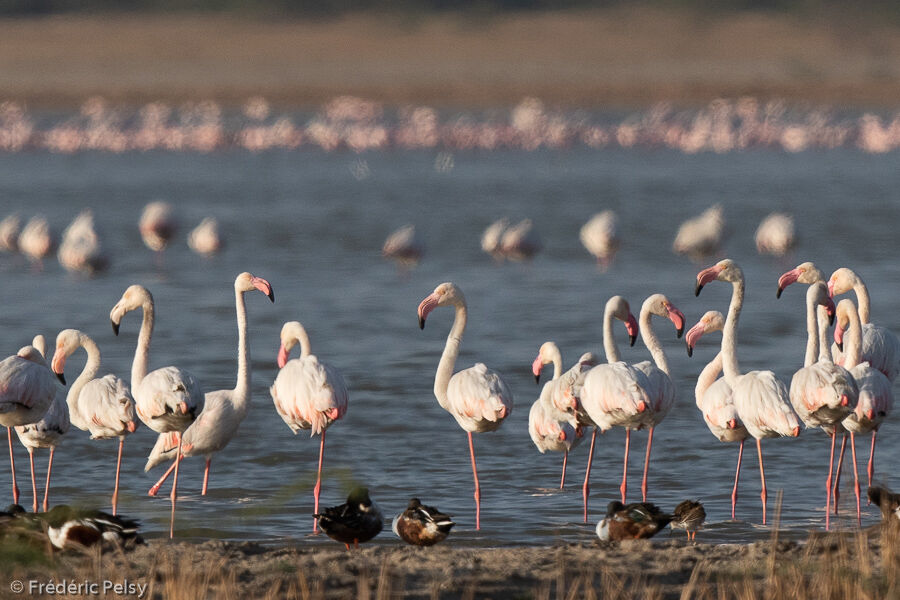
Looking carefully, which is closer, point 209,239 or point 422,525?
point 422,525

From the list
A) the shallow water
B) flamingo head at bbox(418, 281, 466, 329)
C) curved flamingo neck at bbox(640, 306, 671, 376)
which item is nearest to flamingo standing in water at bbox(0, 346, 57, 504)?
the shallow water

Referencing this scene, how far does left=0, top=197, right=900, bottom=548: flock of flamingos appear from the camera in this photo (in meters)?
7.46

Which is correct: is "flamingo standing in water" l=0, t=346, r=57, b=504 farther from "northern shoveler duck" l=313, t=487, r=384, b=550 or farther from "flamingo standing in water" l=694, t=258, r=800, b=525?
"flamingo standing in water" l=694, t=258, r=800, b=525

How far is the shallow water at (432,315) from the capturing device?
8.49 meters

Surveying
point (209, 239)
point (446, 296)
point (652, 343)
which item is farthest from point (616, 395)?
point (209, 239)

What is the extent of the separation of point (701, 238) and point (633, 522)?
470 inches

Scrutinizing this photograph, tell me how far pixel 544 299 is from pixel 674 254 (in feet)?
13.7

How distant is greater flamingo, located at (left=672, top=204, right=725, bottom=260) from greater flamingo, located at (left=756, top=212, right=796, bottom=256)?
53 centimetres

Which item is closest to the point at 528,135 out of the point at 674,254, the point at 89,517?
the point at 674,254

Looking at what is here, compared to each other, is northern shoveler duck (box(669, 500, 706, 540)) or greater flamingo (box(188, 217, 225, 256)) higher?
greater flamingo (box(188, 217, 225, 256))

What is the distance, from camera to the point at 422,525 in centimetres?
678

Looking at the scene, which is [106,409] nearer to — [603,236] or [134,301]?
[134,301]

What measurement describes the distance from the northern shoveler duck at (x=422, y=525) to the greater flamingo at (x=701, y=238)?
11969 mm

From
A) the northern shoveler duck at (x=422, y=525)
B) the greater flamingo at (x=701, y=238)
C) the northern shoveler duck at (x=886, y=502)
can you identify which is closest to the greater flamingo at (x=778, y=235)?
the greater flamingo at (x=701, y=238)
